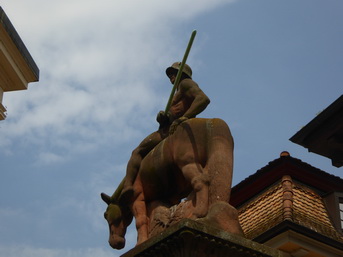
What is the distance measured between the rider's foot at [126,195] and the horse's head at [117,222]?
0.09 m

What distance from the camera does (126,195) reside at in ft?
30.9

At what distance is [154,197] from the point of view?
934 centimetres

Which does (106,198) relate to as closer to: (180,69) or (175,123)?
(175,123)

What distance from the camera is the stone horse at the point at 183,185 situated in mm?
8531

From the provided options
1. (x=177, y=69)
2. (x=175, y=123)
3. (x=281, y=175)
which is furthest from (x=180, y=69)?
(x=281, y=175)

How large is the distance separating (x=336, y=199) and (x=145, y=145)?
13.2 meters

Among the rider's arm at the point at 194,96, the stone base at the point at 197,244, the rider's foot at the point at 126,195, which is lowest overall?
the stone base at the point at 197,244

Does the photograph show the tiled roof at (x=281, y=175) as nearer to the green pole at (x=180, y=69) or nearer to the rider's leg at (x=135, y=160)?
the green pole at (x=180, y=69)

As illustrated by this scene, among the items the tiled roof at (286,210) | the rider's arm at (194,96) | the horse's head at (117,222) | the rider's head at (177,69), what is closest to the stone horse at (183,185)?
the horse's head at (117,222)

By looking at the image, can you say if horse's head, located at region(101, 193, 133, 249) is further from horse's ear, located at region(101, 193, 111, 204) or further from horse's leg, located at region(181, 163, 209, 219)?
horse's leg, located at region(181, 163, 209, 219)

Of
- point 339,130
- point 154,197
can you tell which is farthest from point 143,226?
point 339,130

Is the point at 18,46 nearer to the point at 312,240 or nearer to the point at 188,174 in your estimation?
the point at 312,240

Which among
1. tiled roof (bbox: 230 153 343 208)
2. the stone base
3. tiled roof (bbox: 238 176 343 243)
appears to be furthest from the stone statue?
tiled roof (bbox: 230 153 343 208)

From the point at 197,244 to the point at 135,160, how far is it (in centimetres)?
202
